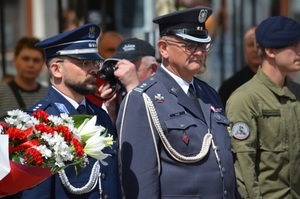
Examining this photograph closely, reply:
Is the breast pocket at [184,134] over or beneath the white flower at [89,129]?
beneath

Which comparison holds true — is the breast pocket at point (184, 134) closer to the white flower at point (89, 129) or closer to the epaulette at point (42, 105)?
the white flower at point (89, 129)

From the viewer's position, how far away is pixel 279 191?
6.51 m

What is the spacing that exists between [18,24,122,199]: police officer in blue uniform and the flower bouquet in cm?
25

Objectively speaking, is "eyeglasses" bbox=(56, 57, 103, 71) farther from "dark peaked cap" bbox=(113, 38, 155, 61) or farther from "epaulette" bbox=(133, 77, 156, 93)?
"dark peaked cap" bbox=(113, 38, 155, 61)

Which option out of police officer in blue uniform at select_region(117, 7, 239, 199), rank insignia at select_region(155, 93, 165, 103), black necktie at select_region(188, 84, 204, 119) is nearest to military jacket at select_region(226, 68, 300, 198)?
police officer in blue uniform at select_region(117, 7, 239, 199)

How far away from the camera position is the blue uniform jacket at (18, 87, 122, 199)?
5254 mm

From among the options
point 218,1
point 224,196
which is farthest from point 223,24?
point 224,196

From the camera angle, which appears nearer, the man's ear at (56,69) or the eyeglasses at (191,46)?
the man's ear at (56,69)

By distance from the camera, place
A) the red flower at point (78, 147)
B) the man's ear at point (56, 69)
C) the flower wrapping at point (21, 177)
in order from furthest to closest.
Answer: the man's ear at point (56, 69), the red flower at point (78, 147), the flower wrapping at point (21, 177)

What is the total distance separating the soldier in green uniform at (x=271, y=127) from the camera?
641 cm

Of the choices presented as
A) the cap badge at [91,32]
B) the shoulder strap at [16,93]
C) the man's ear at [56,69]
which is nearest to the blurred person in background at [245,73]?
the shoulder strap at [16,93]

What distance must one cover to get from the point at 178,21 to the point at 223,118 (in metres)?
0.59

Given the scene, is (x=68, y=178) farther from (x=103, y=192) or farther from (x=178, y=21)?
(x=178, y=21)

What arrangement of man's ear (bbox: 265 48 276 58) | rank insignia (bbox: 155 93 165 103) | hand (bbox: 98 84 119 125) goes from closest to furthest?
rank insignia (bbox: 155 93 165 103)
hand (bbox: 98 84 119 125)
man's ear (bbox: 265 48 276 58)
